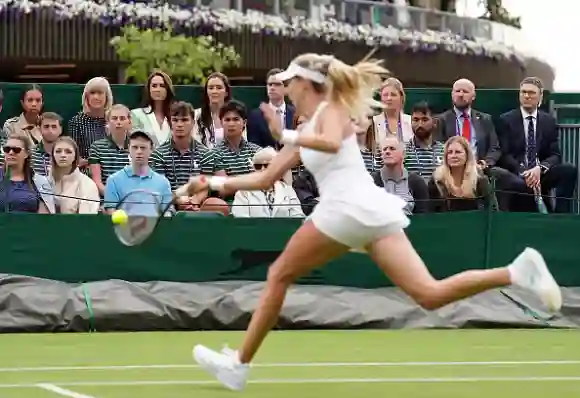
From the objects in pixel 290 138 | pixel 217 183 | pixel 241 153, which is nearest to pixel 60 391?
pixel 217 183

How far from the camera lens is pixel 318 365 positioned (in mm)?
10203

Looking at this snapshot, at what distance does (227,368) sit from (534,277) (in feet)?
5.96

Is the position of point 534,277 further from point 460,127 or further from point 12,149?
point 460,127

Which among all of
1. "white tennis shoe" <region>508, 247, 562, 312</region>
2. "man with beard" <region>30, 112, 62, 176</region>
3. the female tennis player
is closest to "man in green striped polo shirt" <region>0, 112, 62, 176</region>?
"man with beard" <region>30, 112, 62, 176</region>

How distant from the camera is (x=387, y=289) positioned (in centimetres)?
1388

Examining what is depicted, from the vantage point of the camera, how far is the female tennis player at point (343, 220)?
815cm

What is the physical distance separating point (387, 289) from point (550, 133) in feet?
9.76

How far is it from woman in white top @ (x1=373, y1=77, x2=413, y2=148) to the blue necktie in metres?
1.33

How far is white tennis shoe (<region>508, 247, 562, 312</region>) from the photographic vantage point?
26.7 feet

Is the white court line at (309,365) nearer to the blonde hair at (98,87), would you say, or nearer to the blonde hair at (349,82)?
the blonde hair at (349,82)

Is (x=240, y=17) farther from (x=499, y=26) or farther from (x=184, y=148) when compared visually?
(x=184, y=148)

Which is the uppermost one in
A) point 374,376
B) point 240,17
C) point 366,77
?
point 240,17

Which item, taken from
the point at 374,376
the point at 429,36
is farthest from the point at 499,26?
the point at 374,376

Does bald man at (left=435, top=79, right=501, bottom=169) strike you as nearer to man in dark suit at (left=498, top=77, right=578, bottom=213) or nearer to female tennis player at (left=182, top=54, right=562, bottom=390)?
man in dark suit at (left=498, top=77, right=578, bottom=213)
